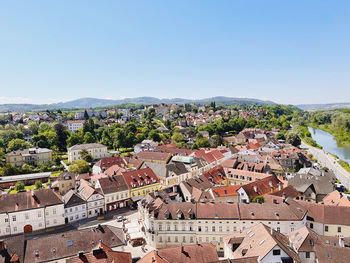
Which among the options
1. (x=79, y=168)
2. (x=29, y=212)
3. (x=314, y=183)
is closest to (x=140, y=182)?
(x=29, y=212)

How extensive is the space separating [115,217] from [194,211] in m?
16.5

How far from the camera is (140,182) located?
51125mm

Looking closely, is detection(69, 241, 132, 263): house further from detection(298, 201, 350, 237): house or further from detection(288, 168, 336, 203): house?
detection(288, 168, 336, 203): house

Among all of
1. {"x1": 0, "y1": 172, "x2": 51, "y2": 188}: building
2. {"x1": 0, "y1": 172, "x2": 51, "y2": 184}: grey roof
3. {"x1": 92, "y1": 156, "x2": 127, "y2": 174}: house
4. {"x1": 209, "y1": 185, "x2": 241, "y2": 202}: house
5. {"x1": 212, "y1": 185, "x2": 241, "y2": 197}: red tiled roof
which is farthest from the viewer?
{"x1": 92, "y1": 156, "x2": 127, "y2": 174}: house

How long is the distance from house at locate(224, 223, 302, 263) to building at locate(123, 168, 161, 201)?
2387 cm

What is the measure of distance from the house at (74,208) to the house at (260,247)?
2530 cm

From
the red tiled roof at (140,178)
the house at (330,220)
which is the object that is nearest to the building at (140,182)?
the red tiled roof at (140,178)

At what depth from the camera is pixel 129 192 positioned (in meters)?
49.0

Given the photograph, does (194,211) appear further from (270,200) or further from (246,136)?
(246,136)

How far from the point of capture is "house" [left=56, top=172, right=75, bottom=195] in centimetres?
5534

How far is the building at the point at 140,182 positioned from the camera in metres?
49.6

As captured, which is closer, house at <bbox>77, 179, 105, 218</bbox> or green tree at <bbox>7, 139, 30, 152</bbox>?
house at <bbox>77, 179, 105, 218</bbox>

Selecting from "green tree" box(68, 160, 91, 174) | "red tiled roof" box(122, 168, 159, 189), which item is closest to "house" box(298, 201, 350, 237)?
"red tiled roof" box(122, 168, 159, 189)

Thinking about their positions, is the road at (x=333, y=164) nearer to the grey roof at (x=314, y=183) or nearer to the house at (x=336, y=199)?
the grey roof at (x=314, y=183)
